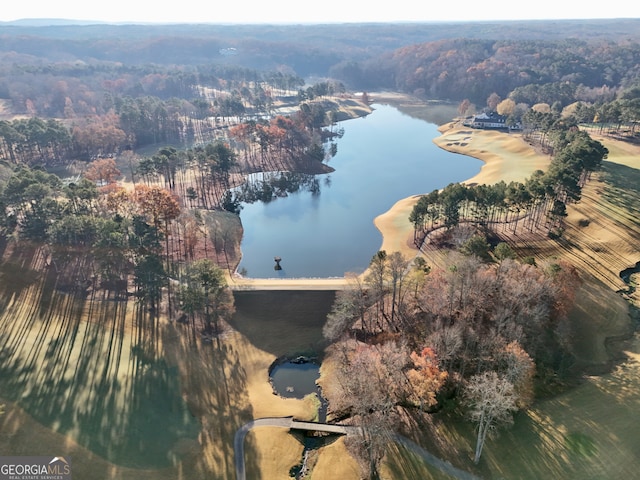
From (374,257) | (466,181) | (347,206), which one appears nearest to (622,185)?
(466,181)

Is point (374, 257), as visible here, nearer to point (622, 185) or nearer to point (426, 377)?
point (426, 377)

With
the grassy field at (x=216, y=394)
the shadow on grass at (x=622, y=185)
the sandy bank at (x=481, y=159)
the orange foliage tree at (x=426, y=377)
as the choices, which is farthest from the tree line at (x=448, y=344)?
the shadow on grass at (x=622, y=185)

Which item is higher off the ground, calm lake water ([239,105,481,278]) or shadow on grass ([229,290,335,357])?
shadow on grass ([229,290,335,357])


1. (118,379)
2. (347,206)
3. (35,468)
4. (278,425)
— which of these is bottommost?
(347,206)

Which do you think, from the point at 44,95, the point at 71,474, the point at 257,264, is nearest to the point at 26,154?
the point at 44,95

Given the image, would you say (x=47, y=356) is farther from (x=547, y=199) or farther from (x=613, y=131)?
(x=613, y=131)

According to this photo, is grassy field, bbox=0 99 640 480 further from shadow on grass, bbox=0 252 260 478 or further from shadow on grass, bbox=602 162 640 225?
shadow on grass, bbox=602 162 640 225

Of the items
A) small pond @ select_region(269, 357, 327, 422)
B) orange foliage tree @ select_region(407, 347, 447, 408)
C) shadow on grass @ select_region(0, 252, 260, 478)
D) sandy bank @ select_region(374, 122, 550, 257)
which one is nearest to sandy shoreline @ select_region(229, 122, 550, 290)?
→ sandy bank @ select_region(374, 122, 550, 257)

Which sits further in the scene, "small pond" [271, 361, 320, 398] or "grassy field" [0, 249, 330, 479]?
"small pond" [271, 361, 320, 398]

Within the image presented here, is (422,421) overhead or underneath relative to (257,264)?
overhead
